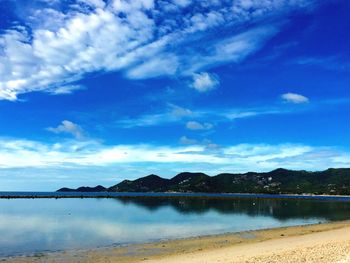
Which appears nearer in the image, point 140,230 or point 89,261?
point 89,261

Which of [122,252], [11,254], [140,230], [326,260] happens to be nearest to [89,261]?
[122,252]

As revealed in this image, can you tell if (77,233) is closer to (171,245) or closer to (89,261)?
(171,245)

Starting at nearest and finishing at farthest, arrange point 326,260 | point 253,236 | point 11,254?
point 326,260 < point 11,254 < point 253,236

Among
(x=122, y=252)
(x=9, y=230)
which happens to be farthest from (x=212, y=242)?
(x=9, y=230)

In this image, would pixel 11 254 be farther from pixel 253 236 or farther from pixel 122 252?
pixel 253 236

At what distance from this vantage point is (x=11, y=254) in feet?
109

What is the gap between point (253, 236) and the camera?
45.9 metres

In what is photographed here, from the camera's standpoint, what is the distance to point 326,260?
2216 centimetres

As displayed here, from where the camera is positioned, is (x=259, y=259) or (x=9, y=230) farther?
(x=9, y=230)

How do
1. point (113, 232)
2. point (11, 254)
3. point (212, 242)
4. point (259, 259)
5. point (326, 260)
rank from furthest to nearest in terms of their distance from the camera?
point (113, 232) < point (212, 242) < point (11, 254) < point (259, 259) < point (326, 260)

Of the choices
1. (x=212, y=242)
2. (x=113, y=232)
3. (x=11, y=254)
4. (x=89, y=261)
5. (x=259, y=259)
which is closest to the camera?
(x=259, y=259)

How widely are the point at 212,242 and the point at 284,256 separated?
52.1 feet

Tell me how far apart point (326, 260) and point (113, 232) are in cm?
3194

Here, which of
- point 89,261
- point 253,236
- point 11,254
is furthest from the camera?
point 253,236
